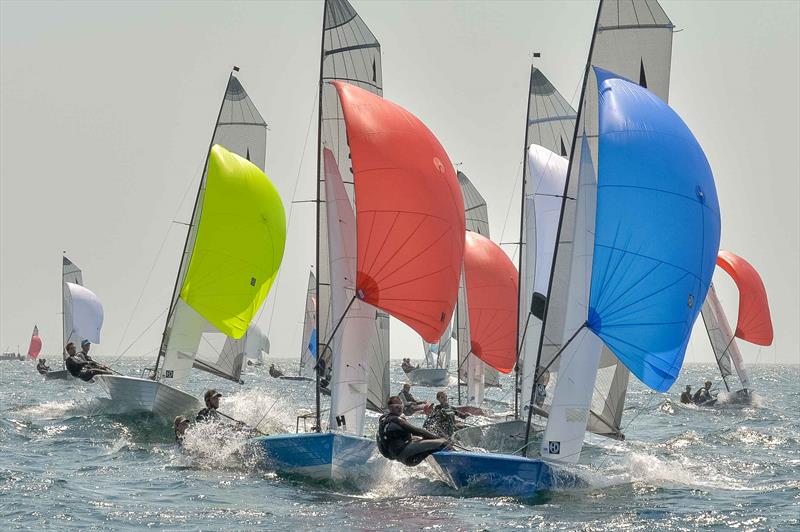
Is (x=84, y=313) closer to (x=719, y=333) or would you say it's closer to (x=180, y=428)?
(x=719, y=333)

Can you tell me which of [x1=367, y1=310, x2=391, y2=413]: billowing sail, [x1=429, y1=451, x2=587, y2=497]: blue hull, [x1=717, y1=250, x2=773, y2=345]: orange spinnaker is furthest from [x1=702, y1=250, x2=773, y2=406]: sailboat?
[x1=429, y1=451, x2=587, y2=497]: blue hull

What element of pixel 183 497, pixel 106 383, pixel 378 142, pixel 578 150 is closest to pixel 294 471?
pixel 183 497

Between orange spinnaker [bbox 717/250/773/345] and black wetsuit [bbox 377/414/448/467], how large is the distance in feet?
78.8

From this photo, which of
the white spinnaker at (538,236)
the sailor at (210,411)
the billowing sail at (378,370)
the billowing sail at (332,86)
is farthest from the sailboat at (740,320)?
the sailor at (210,411)

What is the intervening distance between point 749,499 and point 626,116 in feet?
17.2

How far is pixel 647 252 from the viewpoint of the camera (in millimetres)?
13430

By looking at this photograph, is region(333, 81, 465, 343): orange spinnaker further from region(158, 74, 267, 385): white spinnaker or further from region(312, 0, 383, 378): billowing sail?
region(158, 74, 267, 385): white spinnaker

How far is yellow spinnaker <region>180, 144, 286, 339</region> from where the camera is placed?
69.9 ft

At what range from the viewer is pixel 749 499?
14.6 metres

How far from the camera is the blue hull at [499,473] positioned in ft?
45.6

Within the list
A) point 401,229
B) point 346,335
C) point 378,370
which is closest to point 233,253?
point 378,370

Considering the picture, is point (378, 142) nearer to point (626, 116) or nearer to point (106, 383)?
point (626, 116)

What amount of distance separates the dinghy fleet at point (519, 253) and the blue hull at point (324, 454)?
0.09 feet

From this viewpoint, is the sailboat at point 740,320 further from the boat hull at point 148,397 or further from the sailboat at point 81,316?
the sailboat at point 81,316
